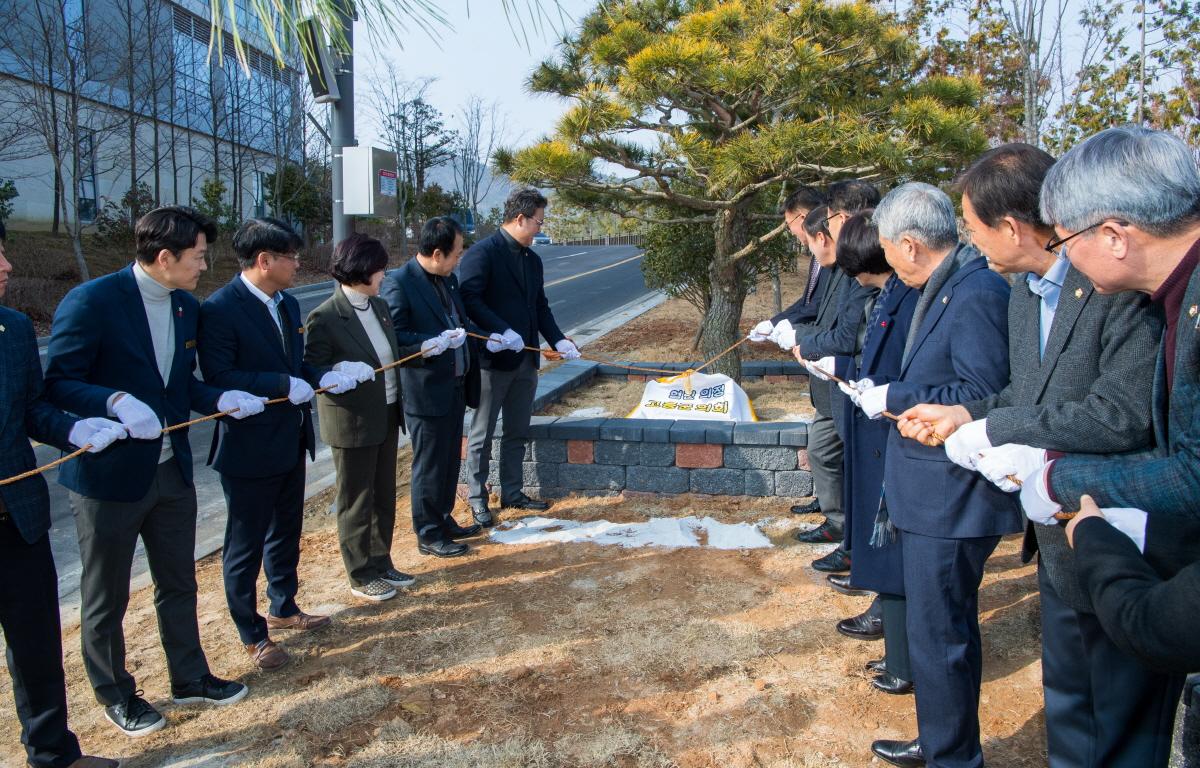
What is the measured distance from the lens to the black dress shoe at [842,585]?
12.1 feet

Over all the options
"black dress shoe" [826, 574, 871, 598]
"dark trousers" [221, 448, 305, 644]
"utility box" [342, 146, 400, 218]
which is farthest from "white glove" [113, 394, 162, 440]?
"utility box" [342, 146, 400, 218]

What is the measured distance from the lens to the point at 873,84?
6.25 metres

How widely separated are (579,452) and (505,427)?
47 centimetres

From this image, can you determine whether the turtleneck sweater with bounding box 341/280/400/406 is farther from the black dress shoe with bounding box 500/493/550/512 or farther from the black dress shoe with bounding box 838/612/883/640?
the black dress shoe with bounding box 838/612/883/640

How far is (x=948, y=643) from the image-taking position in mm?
2221

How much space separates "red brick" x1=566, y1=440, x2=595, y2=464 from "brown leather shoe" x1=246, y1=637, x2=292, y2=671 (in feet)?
7.16

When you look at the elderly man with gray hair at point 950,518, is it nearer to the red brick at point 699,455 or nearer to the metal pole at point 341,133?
the red brick at point 699,455

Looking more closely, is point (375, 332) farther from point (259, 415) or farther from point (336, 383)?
point (259, 415)

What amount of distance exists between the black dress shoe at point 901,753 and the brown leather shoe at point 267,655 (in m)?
2.14

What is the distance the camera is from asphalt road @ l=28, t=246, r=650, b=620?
4.35m

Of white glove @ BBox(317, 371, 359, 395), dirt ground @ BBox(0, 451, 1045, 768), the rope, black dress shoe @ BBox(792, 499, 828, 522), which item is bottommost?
dirt ground @ BBox(0, 451, 1045, 768)

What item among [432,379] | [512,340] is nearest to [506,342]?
[512,340]

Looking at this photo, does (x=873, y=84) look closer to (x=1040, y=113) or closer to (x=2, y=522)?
(x=1040, y=113)

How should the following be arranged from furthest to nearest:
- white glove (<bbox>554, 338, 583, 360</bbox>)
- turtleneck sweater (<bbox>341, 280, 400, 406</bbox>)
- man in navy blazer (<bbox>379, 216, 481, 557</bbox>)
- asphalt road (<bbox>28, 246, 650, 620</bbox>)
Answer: white glove (<bbox>554, 338, 583, 360</bbox>)
asphalt road (<bbox>28, 246, 650, 620</bbox>)
man in navy blazer (<bbox>379, 216, 481, 557</bbox>)
turtleneck sweater (<bbox>341, 280, 400, 406</bbox>)
